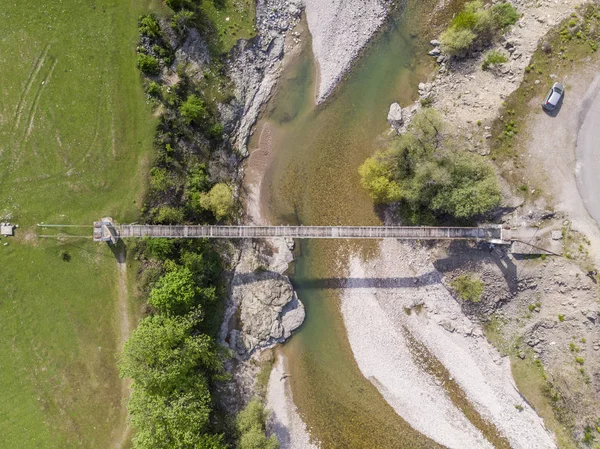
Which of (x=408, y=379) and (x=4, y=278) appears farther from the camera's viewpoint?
(x=408, y=379)

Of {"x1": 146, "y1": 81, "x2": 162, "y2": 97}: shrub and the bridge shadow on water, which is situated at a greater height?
{"x1": 146, "y1": 81, "x2": 162, "y2": 97}: shrub

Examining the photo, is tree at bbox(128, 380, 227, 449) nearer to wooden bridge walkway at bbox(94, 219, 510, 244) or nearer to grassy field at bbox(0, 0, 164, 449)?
grassy field at bbox(0, 0, 164, 449)

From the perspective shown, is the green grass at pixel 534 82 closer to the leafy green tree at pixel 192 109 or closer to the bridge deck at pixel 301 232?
the bridge deck at pixel 301 232

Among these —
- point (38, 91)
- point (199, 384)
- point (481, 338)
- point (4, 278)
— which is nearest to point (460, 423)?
point (481, 338)

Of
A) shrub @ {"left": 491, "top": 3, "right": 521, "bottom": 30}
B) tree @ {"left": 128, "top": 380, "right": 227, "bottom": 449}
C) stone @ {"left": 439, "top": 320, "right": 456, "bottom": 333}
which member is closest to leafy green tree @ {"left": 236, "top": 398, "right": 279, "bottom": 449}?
tree @ {"left": 128, "top": 380, "right": 227, "bottom": 449}

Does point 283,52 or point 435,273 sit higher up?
point 283,52

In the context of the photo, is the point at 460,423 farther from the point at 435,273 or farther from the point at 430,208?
the point at 430,208
